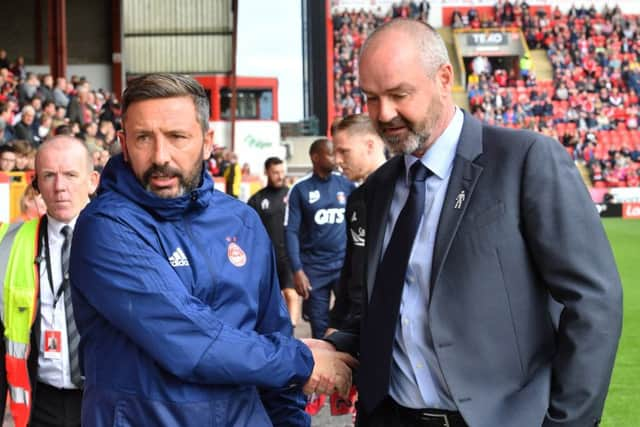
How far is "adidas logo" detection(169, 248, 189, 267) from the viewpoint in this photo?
2.18 m

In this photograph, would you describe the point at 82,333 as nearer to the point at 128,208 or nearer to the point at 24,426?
the point at 128,208

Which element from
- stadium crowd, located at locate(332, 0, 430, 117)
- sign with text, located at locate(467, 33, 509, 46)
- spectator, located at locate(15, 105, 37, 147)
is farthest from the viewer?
sign with text, located at locate(467, 33, 509, 46)

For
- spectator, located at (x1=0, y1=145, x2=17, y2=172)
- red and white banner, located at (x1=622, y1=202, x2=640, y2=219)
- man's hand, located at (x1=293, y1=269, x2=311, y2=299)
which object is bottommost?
red and white banner, located at (x1=622, y1=202, x2=640, y2=219)

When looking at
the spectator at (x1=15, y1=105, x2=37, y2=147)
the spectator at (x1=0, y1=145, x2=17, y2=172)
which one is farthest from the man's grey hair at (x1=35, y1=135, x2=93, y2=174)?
the spectator at (x1=15, y1=105, x2=37, y2=147)

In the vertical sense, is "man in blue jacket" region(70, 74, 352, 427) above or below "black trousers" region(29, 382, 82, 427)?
above

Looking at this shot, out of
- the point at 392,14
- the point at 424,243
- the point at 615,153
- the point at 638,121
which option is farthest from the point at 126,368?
the point at 392,14

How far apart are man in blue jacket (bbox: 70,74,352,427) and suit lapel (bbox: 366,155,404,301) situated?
0.33 m

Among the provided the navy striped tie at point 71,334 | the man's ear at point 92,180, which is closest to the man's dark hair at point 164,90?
the navy striped tie at point 71,334

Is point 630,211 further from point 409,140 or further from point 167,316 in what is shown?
point 167,316

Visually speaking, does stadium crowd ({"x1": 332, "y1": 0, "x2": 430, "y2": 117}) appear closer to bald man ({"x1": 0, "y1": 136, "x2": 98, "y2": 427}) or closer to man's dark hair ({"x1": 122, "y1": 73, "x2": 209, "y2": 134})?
bald man ({"x1": 0, "y1": 136, "x2": 98, "y2": 427})

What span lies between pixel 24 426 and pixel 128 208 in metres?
1.65

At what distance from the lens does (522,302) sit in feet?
7.18

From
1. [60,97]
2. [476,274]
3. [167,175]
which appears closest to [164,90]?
[167,175]

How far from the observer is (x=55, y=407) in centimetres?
347
